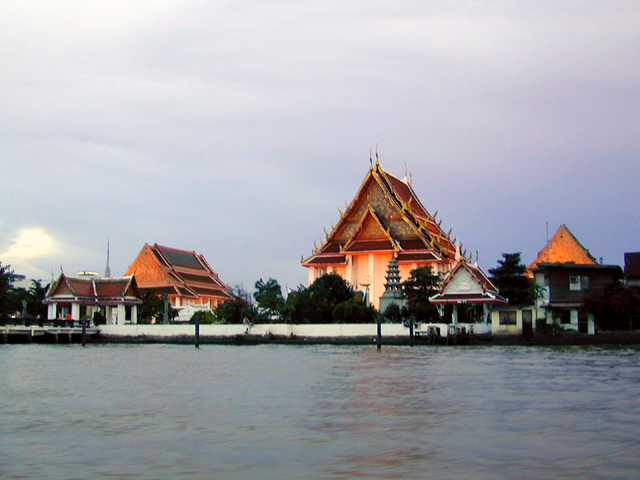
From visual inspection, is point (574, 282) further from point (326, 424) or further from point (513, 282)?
point (326, 424)

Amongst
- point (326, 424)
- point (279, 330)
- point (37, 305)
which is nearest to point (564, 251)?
point (279, 330)

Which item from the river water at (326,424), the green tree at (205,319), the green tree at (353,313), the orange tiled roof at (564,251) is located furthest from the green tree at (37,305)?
the river water at (326,424)

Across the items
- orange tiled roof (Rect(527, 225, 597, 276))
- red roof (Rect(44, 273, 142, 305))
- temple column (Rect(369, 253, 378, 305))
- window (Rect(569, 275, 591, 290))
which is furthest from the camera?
orange tiled roof (Rect(527, 225, 597, 276))

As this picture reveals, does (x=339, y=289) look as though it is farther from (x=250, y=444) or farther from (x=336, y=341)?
(x=250, y=444)

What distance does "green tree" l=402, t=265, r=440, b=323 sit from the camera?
4322cm

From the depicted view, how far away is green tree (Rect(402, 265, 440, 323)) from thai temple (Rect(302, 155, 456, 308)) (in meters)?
6.59

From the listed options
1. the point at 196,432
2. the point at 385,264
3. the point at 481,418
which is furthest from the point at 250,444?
the point at 385,264

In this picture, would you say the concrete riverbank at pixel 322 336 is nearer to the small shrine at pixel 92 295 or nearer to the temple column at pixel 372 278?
the small shrine at pixel 92 295

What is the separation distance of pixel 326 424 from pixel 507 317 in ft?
103

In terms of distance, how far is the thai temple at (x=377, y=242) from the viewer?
5439 cm

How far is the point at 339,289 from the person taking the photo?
4778 cm

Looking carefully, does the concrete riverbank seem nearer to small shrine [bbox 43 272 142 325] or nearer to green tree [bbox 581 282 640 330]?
green tree [bbox 581 282 640 330]

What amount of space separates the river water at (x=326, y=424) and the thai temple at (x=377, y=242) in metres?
32.2

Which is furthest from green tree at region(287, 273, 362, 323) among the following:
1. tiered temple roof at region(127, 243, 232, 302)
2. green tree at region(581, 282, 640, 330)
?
tiered temple roof at region(127, 243, 232, 302)
